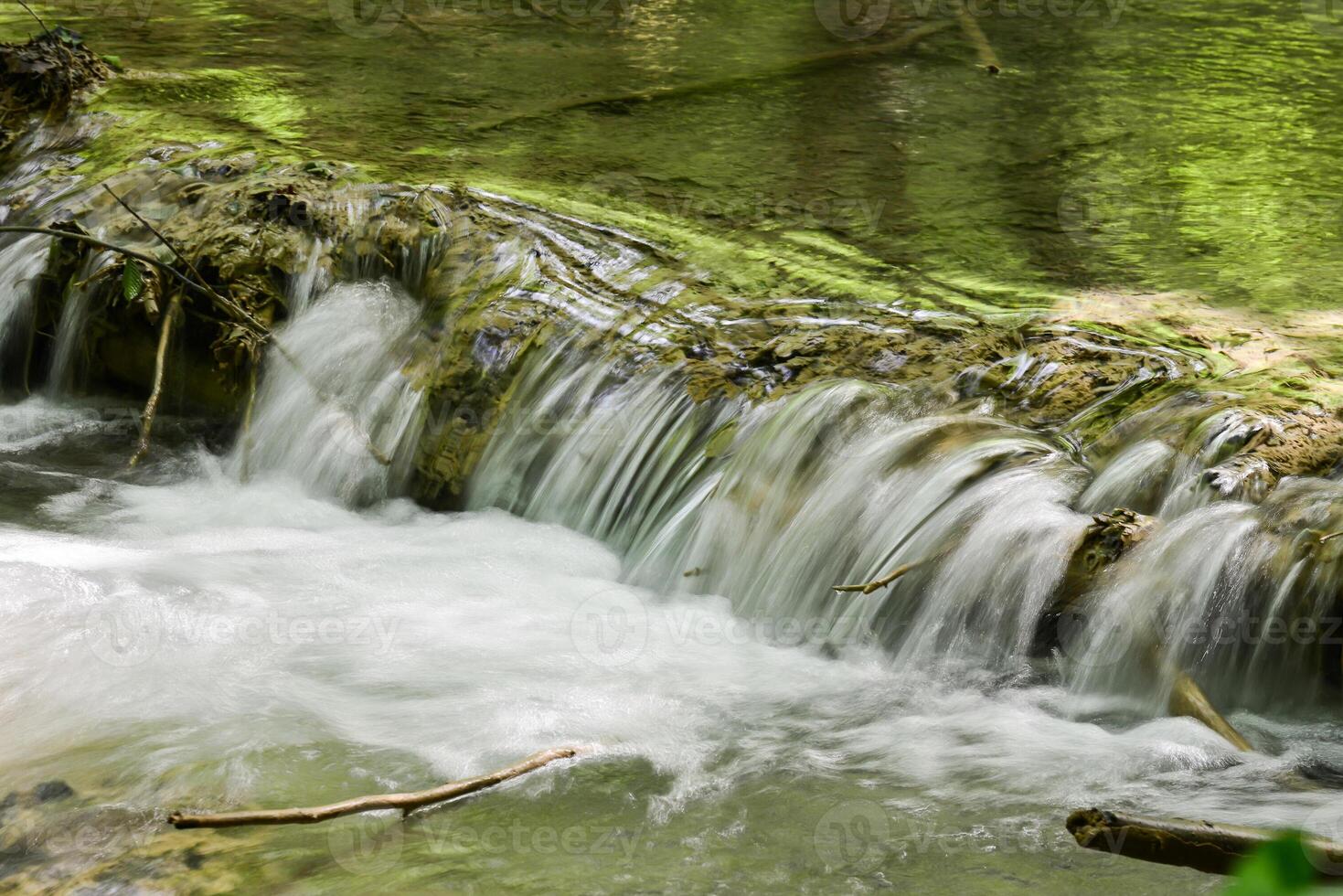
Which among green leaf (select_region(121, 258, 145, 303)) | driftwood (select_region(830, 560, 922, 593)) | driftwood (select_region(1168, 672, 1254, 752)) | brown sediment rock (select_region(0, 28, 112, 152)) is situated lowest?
driftwood (select_region(1168, 672, 1254, 752))

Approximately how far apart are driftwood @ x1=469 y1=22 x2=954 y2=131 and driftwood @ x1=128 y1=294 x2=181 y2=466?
1.68 metres

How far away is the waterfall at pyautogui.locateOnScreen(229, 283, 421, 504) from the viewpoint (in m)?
4.72

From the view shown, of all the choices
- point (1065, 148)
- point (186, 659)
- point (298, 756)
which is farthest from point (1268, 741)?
point (1065, 148)

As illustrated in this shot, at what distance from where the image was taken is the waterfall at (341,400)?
472 cm

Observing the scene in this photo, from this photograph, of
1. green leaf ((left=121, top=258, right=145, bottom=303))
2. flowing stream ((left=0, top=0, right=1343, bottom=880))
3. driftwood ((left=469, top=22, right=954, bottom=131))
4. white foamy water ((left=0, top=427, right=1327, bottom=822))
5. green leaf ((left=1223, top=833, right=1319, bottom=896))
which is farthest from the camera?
driftwood ((left=469, top=22, right=954, bottom=131))

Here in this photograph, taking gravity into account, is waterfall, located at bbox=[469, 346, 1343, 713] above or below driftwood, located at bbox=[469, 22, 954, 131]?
below

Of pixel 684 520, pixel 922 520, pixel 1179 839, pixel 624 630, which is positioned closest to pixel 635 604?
pixel 624 630

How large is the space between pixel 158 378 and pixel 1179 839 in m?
3.81

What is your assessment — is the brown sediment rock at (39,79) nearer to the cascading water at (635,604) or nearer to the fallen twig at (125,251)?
the fallen twig at (125,251)

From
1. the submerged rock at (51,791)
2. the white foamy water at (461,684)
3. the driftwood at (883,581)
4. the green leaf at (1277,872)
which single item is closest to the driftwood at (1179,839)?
the white foamy water at (461,684)

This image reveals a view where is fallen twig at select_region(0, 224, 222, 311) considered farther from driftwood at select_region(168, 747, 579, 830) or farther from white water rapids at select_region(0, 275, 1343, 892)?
driftwood at select_region(168, 747, 579, 830)

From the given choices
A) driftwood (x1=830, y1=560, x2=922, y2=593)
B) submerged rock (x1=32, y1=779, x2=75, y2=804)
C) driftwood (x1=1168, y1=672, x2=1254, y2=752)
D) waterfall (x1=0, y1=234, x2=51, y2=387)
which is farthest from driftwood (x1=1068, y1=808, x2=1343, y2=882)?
waterfall (x1=0, y1=234, x2=51, y2=387)

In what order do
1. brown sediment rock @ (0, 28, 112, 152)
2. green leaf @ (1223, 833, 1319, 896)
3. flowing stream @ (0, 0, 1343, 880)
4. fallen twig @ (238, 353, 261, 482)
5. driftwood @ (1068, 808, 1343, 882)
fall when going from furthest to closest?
brown sediment rock @ (0, 28, 112, 152), fallen twig @ (238, 353, 261, 482), flowing stream @ (0, 0, 1343, 880), driftwood @ (1068, 808, 1343, 882), green leaf @ (1223, 833, 1319, 896)

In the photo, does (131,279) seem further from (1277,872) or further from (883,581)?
(1277,872)
